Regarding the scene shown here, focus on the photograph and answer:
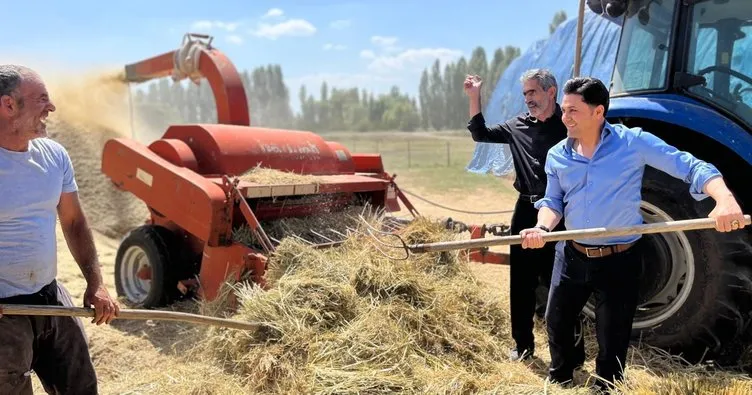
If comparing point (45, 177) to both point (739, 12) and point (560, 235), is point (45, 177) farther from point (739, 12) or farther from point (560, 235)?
point (739, 12)

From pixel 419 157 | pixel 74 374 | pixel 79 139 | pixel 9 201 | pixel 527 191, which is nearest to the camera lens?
pixel 9 201

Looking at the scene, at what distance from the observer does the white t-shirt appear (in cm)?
233

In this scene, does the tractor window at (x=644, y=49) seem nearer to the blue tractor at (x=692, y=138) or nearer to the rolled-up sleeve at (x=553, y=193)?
the blue tractor at (x=692, y=138)

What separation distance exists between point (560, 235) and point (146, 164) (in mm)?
3581

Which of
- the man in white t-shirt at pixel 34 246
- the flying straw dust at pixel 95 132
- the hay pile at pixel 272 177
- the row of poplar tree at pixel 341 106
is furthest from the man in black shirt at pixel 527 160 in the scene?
the row of poplar tree at pixel 341 106

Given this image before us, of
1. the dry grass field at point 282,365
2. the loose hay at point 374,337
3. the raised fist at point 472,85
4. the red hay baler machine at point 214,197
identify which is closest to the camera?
the dry grass field at point 282,365

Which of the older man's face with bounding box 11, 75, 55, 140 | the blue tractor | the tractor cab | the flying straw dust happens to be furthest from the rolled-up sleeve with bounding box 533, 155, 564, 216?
the flying straw dust

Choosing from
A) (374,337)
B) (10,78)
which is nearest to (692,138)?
(374,337)

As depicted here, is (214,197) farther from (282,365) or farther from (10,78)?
(10,78)

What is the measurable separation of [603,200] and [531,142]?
95 cm

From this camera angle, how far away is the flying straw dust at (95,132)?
8867mm

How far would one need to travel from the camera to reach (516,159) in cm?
367

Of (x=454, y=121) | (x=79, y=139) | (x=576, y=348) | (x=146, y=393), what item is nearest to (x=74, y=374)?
(x=146, y=393)

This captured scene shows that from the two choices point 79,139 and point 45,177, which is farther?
point 79,139
